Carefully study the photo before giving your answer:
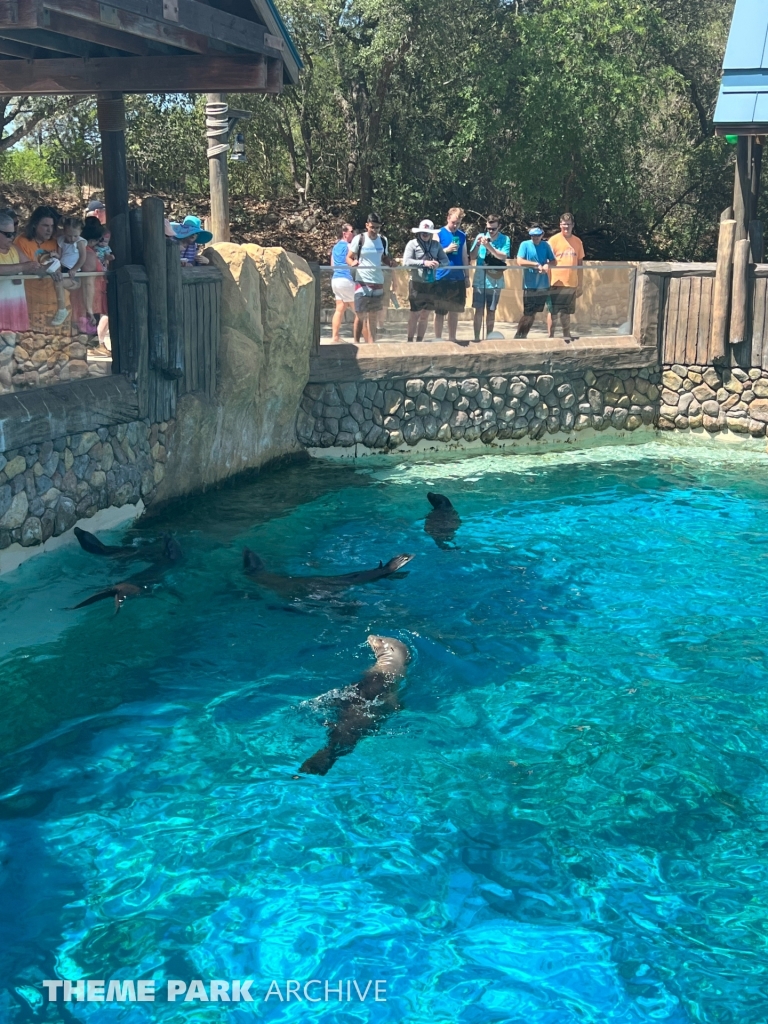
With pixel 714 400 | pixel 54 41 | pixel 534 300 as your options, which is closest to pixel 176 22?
pixel 54 41

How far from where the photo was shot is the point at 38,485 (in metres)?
8.95

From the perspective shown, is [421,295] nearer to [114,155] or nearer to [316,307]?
[316,307]

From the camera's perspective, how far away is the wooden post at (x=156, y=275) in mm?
10156

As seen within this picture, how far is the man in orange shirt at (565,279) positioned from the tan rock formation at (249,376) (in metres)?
3.32

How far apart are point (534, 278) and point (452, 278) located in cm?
115

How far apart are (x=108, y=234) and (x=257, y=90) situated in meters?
1.95

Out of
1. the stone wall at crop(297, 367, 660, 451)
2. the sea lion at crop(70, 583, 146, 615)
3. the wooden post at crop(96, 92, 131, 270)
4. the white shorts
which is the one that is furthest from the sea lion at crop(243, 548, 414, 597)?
the white shorts

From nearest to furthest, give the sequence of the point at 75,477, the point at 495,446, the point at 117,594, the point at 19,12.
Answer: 1. the point at 19,12
2. the point at 117,594
3. the point at 75,477
4. the point at 495,446

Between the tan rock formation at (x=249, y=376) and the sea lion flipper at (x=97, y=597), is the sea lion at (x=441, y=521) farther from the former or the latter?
the sea lion flipper at (x=97, y=597)

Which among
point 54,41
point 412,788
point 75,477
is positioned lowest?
point 412,788

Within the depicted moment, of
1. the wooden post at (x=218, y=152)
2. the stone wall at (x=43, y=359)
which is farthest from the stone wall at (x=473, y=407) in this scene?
the stone wall at (x=43, y=359)

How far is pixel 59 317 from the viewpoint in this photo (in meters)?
8.97

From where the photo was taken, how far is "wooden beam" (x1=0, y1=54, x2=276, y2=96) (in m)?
9.91

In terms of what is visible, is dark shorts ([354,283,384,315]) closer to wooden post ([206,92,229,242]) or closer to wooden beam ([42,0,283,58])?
wooden post ([206,92,229,242])
